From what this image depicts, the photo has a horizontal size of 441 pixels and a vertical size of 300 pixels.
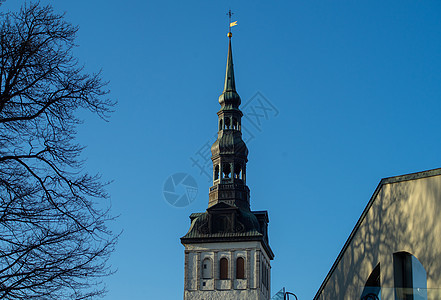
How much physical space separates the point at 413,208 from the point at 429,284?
76.8 inches

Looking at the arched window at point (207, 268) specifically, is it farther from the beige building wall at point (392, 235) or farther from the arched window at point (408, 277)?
the arched window at point (408, 277)

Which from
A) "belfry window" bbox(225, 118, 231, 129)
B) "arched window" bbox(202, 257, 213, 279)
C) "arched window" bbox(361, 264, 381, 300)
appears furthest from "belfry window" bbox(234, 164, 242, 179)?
"arched window" bbox(361, 264, 381, 300)

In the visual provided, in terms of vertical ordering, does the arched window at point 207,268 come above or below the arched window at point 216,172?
below

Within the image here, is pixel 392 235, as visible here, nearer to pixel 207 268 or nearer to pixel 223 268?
pixel 223 268

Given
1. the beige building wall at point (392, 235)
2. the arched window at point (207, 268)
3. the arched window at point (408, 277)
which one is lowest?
the arched window at point (408, 277)

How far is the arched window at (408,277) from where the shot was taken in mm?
17109

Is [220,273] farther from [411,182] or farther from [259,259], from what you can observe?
[411,182]

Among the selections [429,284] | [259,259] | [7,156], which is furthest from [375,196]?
[259,259]

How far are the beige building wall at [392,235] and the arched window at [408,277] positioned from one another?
0.45 feet

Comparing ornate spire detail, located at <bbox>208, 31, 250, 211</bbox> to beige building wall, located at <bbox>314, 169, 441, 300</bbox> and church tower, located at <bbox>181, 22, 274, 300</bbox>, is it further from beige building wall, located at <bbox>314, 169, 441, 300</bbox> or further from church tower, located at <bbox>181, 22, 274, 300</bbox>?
beige building wall, located at <bbox>314, 169, 441, 300</bbox>

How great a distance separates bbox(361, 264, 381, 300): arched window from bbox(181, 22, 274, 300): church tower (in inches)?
1757

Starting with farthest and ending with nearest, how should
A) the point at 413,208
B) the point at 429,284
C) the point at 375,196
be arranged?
the point at 375,196 < the point at 413,208 < the point at 429,284

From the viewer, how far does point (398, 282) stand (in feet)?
59.4

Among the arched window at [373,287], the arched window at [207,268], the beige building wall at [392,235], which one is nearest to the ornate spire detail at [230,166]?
the arched window at [207,268]
